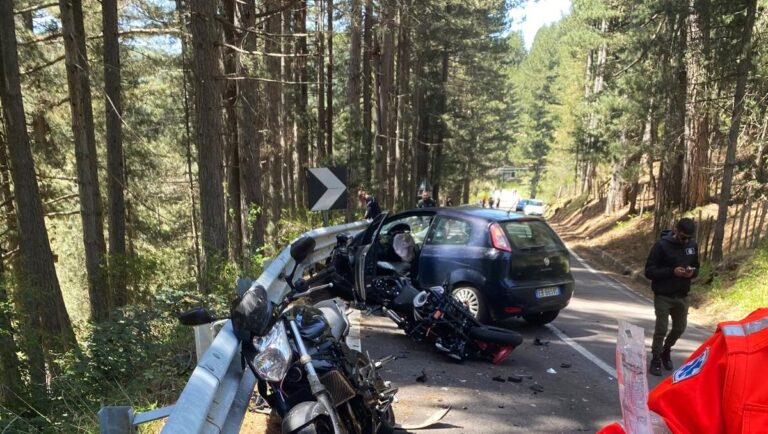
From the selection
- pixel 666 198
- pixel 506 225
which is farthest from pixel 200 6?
pixel 666 198

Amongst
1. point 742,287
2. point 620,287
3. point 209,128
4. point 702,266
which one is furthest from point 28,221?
point 702,266

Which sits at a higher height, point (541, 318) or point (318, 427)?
point (318, 427)

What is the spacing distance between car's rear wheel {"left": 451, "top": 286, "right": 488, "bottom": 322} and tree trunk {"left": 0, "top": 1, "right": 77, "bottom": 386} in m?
6.36

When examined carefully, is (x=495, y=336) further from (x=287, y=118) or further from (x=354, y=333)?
(x=287, y=118)

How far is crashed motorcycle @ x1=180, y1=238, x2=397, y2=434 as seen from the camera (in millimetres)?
2930

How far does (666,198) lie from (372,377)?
1977 cm

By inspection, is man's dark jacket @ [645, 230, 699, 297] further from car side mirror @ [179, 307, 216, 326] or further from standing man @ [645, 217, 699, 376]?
car side mirror @ [179, 307, 216, 326]

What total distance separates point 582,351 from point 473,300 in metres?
1.58

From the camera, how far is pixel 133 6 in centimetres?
1421

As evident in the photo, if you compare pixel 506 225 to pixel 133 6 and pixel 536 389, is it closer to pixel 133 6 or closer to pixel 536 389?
pixel 536 389

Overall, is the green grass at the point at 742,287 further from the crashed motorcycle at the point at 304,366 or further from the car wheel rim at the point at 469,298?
the crashed motorcycle at the point at 304,366

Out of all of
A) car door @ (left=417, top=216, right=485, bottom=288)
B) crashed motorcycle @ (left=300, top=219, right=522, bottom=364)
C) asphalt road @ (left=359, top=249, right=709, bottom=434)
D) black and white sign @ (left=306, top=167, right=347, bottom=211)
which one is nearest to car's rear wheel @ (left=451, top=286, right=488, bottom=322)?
car door @ (left=417, top=216, right=485, bottom=288)

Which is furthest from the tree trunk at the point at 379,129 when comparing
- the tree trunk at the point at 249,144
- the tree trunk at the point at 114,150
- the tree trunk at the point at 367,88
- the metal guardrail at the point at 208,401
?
the metal guardrail at the point at 208,401

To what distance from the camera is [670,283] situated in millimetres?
6324
